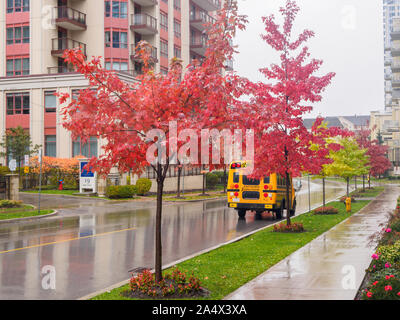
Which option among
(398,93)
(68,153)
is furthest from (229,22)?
(398,93)

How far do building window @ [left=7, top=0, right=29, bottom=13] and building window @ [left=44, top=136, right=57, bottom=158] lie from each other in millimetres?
11213

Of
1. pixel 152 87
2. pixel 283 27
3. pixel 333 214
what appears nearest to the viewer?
pixel 152 87

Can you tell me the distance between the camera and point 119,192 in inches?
1304

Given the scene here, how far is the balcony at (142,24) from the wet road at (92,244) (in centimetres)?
2287

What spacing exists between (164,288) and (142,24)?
1529 inches

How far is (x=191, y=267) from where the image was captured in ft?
34.7

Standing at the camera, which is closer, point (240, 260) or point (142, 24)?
point (240, 260)

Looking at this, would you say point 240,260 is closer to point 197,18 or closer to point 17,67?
point 17,67

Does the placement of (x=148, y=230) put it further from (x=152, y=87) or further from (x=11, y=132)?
(x=11, y=132)

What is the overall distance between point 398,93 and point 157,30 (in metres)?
25.7

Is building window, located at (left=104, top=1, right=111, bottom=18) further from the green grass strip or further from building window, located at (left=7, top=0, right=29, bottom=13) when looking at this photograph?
the green grass strip

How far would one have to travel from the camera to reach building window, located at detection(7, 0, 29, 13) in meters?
41.2

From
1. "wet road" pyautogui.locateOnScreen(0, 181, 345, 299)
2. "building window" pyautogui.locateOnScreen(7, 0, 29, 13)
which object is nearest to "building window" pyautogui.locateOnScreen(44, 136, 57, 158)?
"building window" pyautogui.locateOnScreen(7, 0, 29, 13)

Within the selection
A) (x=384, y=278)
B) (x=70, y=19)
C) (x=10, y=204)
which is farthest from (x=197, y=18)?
(x=384, y=278)
